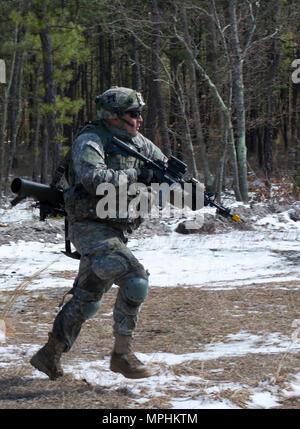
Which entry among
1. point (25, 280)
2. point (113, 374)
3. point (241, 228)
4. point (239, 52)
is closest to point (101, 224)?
point (113, 374)

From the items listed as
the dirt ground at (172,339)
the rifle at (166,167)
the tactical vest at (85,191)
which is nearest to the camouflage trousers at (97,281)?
the tactical vest at (85,191)

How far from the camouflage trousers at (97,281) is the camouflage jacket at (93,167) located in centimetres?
15

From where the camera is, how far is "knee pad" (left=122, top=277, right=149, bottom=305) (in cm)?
347

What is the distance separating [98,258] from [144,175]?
59cm

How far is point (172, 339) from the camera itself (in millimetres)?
4695

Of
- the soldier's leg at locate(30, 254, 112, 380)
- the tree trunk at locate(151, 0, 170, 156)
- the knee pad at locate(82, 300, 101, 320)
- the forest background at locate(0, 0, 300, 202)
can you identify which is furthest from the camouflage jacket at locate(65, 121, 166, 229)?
the tree trunk at locate(151, 0, 170, 156)

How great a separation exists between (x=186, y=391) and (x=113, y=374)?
23.3 inches

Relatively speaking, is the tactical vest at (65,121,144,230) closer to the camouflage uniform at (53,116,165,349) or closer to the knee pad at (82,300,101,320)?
the camouflage uniform at (53,116,165,349)

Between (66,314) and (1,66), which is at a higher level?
(1,66)

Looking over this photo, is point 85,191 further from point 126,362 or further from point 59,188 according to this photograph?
point 126,362

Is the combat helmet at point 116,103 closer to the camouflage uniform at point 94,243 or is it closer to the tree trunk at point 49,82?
the camouflage uniform at point 94,243

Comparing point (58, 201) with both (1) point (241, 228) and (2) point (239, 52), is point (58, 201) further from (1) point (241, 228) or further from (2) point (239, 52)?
(2) point (239, 52)

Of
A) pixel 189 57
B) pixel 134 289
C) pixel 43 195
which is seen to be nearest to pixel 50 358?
pixel 134 289
